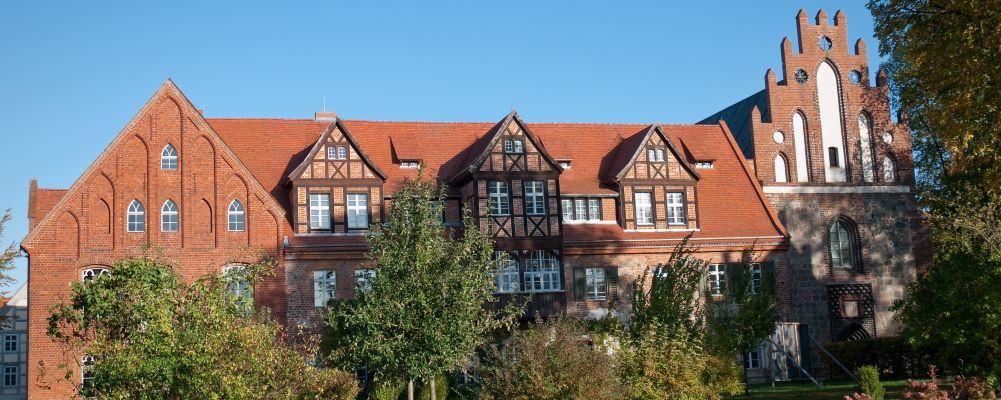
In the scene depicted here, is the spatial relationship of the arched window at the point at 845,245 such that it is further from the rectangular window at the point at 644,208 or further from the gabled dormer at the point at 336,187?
the gabled dormer at the point at 336,187

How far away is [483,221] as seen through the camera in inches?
1508

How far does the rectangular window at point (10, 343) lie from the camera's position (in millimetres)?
65438

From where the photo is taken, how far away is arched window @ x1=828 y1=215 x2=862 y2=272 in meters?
43.8

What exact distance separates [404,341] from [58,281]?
13.6 meters

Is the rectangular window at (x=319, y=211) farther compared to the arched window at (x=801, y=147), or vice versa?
the arched window at (x=801, y=147)

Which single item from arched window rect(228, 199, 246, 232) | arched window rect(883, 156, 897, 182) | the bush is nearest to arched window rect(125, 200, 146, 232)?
arched window rect(228, 199, 246, 232)

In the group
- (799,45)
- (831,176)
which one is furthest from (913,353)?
(799,45)

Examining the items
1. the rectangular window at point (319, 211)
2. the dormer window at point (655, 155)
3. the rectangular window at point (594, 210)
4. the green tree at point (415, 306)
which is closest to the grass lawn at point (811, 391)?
the rectangular window at point (594, 210)

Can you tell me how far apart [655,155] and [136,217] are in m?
18.4

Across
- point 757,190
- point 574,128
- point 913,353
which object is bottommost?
point 913,353

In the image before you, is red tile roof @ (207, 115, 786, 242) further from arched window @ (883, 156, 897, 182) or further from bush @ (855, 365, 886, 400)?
bush @ (855, 365, 886, 400)

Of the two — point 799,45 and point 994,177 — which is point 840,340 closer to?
point 799,45

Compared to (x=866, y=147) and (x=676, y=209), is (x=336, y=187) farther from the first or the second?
(x=866, y=147)

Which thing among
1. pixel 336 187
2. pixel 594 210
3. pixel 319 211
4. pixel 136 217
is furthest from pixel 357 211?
pixel 594 210
